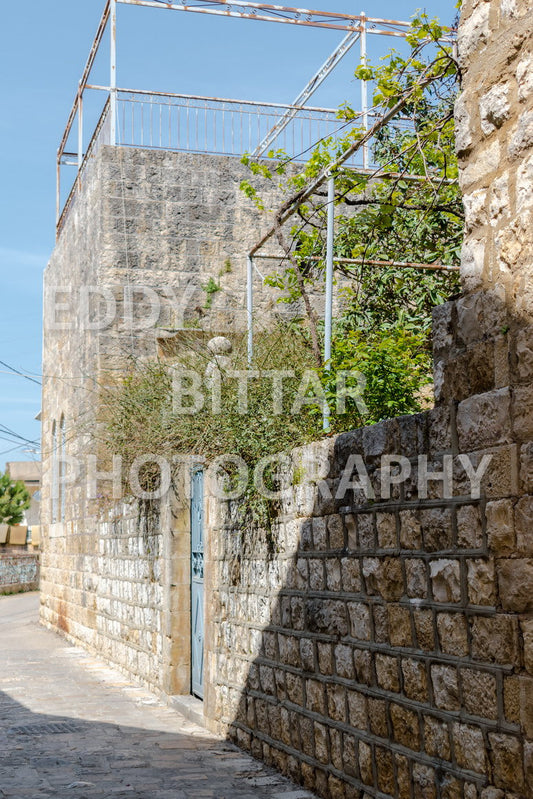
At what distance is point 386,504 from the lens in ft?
13.5

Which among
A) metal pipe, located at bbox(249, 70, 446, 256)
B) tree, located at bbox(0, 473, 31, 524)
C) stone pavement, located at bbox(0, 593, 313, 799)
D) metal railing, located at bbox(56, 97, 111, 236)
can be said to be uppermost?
metal railing, located at bbox(56, 97, 111, 236)

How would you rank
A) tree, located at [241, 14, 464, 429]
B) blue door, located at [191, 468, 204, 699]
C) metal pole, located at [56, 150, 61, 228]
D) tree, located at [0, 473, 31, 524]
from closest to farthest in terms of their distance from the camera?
tree, located at [241, 14, 464, 429] < blue door, located at [191, 468, 204, 699] < metal pole, located at [56, 150, 61, 228] < tree, located at [0, 473, 31, 524]

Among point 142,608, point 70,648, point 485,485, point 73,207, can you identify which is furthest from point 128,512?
point 485,485

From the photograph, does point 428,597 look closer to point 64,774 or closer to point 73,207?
point 64,774

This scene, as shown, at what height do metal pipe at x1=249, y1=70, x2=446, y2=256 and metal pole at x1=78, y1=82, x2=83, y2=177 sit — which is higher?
metal pole at x1=78, y1=82, x2=83, y2=177

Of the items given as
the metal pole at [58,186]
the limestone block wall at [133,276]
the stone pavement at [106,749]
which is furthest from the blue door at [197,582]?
the metal pole at [58,186]

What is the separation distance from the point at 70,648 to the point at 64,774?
23.3 ft

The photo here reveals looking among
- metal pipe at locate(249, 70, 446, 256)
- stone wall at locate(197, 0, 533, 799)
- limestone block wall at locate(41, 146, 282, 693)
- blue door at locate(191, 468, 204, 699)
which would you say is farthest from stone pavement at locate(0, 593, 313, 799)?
metal pipe at locate(249, 70, 446, 256)

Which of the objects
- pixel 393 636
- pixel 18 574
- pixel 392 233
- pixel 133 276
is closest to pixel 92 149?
pixel 133 276

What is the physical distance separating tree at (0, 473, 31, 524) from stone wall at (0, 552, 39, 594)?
57.4 feet

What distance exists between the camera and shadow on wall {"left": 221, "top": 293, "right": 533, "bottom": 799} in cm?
320

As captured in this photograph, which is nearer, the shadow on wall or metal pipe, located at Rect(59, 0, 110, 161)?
the shadow on wall

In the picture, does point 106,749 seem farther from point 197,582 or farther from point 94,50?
point 94,50

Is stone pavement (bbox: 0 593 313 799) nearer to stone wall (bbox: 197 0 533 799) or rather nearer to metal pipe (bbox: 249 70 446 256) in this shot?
stone wall (bbox: 197 0 533 799)
